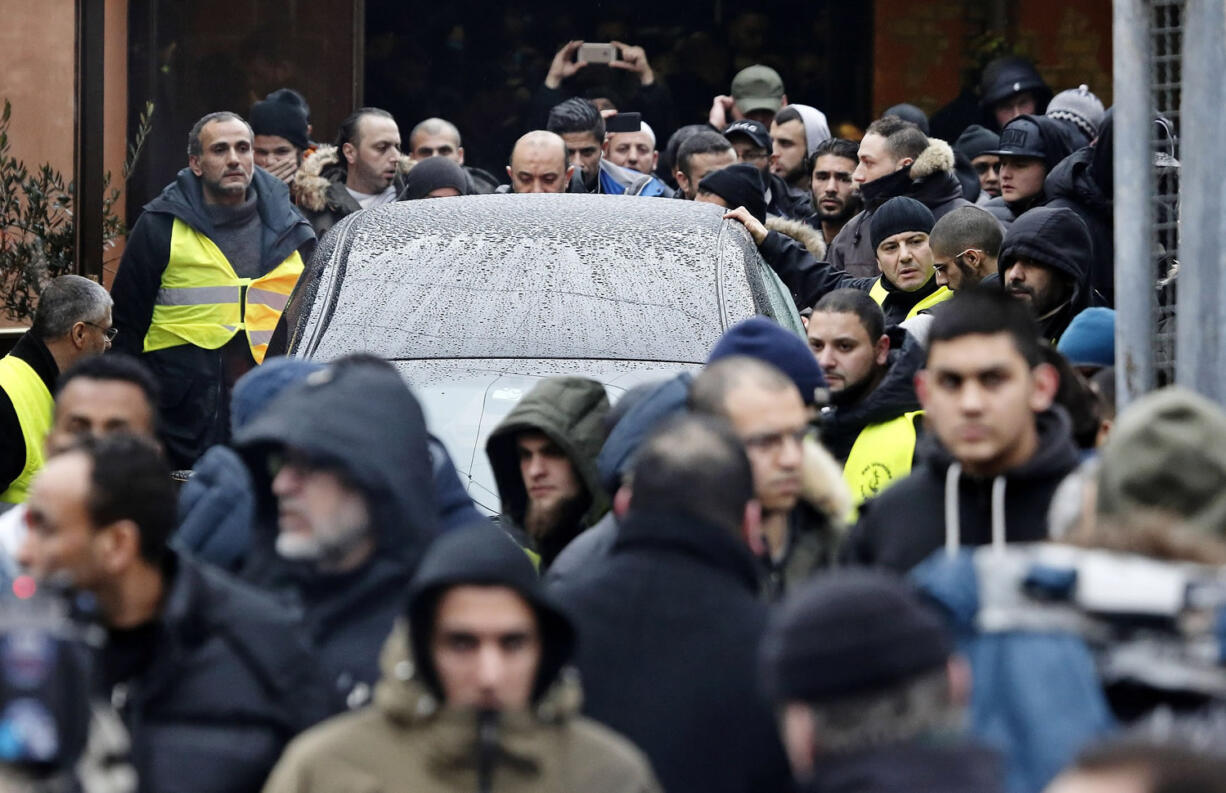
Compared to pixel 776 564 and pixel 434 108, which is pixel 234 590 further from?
pixel 434 108

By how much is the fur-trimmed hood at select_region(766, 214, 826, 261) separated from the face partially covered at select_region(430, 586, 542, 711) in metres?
5.62

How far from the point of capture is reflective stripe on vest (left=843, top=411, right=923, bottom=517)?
6270 mm

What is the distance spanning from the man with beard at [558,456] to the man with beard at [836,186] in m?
5.10

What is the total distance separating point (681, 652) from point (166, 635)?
0.88m

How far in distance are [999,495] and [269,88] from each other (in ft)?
35.2

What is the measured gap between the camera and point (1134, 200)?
550cm

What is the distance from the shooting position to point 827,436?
6.54 meters

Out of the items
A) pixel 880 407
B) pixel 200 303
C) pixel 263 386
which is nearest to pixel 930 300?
pixel 880 407

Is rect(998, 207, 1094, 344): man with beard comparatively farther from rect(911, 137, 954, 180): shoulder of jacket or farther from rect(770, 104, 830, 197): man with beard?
rect(770, 104, 830, 197): man with beard

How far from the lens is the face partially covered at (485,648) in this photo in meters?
3.58

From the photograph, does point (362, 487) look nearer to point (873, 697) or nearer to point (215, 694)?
point (215, 694)

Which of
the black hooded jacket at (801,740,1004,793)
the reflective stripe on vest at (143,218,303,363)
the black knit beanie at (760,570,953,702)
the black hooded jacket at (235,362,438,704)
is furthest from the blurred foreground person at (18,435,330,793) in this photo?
the reflective stripe on vest at (143,218,303,363)

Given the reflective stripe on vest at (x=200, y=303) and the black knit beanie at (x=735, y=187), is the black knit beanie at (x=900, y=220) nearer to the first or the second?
the black knit beanie at (x=735, y=187)

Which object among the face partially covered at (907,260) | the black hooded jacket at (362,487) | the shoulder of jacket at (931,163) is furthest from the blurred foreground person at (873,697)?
the shoulder of jacket at (931,163)
